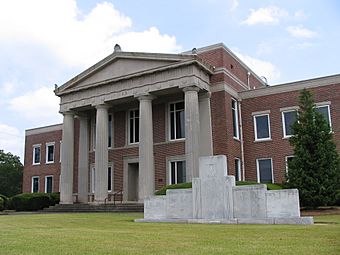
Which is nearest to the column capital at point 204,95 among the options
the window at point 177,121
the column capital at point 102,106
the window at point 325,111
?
the window at point 177,121

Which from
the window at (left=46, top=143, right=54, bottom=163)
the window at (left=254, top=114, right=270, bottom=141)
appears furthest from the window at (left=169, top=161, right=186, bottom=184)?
the window at (left=46, top=143, right=54, bottom=163)

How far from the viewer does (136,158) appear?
31828 millimetres

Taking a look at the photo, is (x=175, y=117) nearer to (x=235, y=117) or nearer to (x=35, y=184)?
(x=235, y=117)

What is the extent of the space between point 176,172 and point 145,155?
361 centimetres

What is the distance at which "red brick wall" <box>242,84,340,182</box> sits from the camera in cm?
2750

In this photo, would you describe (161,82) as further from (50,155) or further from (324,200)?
(50,155)

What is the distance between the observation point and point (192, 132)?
2622 cm

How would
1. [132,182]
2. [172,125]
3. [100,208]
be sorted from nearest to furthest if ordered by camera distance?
[100,208]
[172,125]
[132,182]

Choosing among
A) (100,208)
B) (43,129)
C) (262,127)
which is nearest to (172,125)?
(262,127)

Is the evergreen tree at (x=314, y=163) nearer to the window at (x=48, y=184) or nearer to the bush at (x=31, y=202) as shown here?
the bush at (x=31, y=202)

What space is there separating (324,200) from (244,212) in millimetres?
7384

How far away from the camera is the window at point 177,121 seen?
30406 mm

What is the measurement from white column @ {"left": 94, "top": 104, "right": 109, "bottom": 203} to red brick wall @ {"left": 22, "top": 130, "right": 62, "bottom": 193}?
11995mm

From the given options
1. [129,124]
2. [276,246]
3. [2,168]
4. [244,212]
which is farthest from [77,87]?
[2,168]
